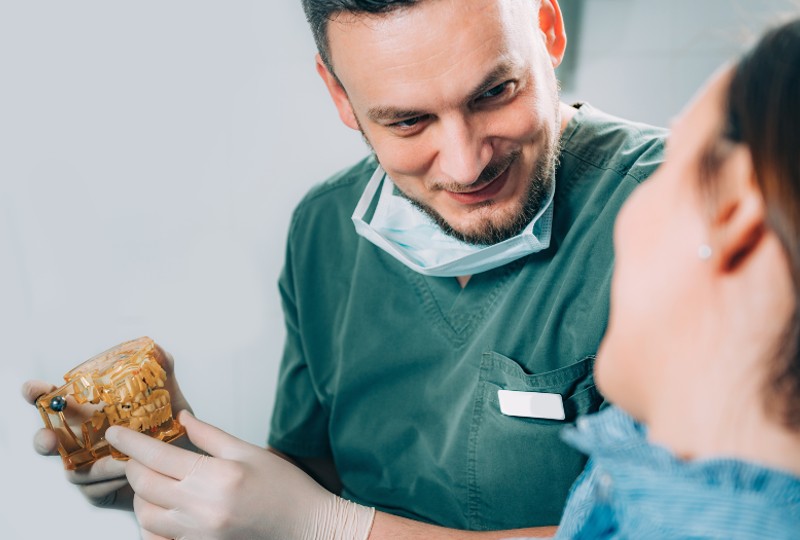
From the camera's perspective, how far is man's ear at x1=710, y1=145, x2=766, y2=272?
480mm

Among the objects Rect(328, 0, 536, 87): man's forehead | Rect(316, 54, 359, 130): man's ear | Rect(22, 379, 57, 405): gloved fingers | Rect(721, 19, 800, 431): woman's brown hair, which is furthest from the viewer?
Rect(316, 54, 359, 130): man's ear

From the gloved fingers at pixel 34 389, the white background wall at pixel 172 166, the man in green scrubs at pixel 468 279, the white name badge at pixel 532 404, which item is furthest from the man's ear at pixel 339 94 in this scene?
the gloved fingers at pixel 34 389

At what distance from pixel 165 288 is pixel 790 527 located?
46.8 inches

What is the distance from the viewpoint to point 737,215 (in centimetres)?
49

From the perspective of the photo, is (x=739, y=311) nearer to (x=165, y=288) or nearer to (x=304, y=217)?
(x=304, y=217)

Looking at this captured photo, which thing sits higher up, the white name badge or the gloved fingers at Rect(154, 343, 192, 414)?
the gloved fingers at Rect(154, 343, 192, 414)

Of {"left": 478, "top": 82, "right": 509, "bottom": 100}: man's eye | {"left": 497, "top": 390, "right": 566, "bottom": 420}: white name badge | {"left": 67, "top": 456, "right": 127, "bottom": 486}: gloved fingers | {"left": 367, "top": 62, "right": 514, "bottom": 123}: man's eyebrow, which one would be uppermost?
{"left": 367, "top": 62, "right": 514, "bottom": 123}: man's eyebrow

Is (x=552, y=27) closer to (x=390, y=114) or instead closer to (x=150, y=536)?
(x=390, y=114)

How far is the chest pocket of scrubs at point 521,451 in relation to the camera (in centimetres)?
99

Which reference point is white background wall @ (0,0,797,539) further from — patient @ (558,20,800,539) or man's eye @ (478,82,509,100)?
patient @ (558,20,800,539)

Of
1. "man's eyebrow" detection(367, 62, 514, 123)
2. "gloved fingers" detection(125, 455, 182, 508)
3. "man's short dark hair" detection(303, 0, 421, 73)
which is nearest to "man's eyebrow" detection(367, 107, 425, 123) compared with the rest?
"man's eyebrow" detection(367, 62, 514, 123)

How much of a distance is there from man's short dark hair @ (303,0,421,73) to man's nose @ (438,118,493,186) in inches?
6.1

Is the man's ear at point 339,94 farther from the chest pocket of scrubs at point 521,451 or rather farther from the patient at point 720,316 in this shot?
the patient at point 720,316

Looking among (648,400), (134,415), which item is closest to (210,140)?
(134,415)
